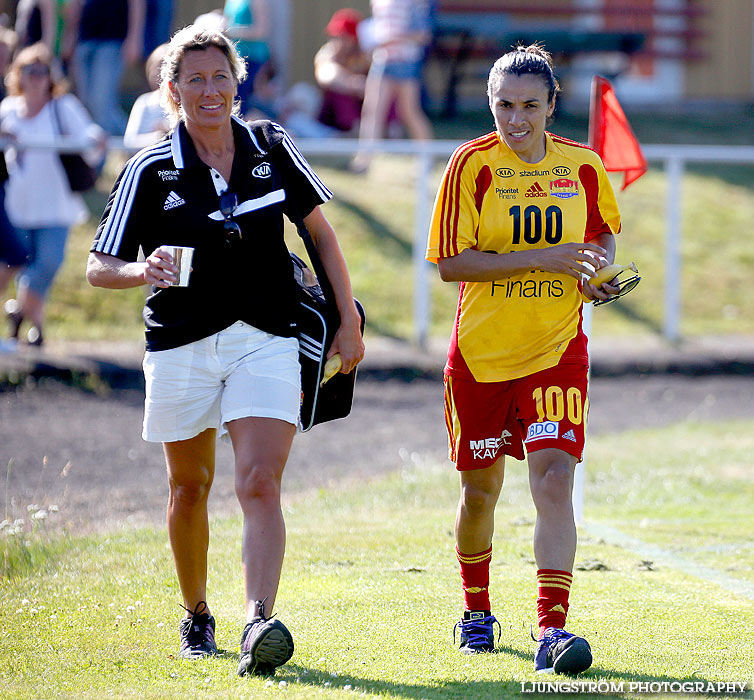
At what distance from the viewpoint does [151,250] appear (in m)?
4.39

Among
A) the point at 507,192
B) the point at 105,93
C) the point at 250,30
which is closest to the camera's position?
the point at 507,192

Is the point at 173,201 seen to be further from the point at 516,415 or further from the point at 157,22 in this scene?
the point at 157,22

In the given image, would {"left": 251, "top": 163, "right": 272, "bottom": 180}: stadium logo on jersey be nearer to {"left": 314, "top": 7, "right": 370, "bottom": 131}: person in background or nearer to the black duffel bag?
the black duffel bag

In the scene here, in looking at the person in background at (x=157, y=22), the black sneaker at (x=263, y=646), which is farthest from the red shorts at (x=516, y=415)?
the person in background at (x=157, y=22)

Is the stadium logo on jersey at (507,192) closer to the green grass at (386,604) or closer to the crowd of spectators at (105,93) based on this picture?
the green grass at (386,604)

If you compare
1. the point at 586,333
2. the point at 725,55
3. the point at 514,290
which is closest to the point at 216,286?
the point at 514,290

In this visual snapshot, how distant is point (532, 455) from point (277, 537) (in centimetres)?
93

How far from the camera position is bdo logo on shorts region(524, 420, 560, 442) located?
4.34m

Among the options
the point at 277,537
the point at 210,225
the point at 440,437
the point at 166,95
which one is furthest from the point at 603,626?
the point at 440,437

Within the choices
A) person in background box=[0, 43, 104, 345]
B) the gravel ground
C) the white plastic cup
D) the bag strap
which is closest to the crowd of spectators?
person in background box=[0, 43, 104, 345]

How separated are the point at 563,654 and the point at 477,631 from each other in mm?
524

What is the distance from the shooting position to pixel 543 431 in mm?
4348

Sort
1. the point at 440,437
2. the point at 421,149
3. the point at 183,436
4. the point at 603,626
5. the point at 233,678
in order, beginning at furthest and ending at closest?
the point at 421,149
the point at 440,437
the point at 603,626
the point at 183,436
the point at 233,678

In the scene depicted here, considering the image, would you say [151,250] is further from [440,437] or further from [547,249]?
[440,437]
